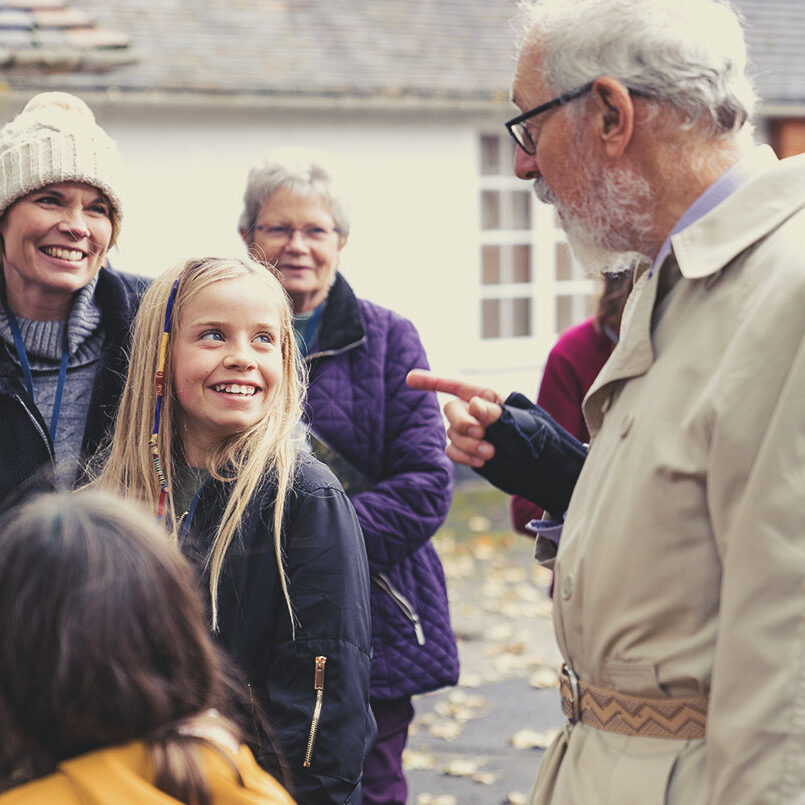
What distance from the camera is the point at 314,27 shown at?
12.3 meters

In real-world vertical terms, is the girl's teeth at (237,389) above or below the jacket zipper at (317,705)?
above

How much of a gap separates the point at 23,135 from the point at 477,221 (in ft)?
31.3

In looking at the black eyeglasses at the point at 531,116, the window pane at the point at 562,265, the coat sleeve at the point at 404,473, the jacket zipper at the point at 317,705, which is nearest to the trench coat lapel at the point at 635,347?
the black eyeglasses at the point at 531,116

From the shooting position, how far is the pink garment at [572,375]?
374 cm

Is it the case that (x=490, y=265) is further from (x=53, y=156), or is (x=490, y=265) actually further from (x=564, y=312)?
(x=53, y=156)

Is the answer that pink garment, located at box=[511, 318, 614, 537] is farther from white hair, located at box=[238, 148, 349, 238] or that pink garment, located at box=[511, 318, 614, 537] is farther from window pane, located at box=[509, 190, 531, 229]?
window pane, located at box=[509, 190, 531, 229]

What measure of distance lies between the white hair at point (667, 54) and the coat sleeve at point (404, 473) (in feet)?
4.28

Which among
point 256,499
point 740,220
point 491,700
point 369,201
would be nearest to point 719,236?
point 740,220

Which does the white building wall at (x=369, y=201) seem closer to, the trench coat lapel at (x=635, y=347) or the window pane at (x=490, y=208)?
the window pane at (x=490, y=208)

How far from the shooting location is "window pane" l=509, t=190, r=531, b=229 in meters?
12.6

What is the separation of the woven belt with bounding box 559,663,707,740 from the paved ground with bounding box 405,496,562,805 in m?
3.00

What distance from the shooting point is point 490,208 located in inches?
494

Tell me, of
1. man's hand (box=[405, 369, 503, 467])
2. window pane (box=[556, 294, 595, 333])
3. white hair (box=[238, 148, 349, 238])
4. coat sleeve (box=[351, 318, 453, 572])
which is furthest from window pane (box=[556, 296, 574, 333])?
man's hand (box=[405, 369, 503, 467])

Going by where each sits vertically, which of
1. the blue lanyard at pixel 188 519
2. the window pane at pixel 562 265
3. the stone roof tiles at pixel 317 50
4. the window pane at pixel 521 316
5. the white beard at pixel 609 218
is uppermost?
the stone roof tiles at pixel 317 50
